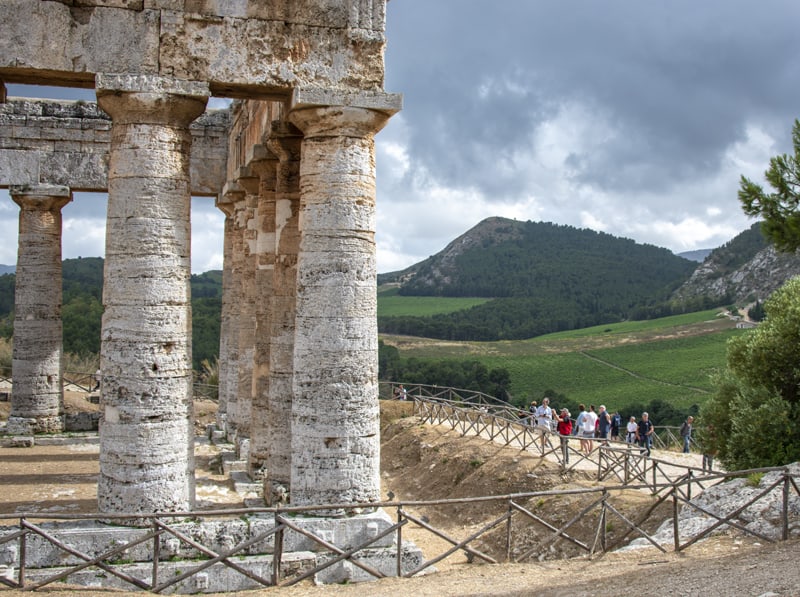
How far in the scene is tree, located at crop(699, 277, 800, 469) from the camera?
644 inches

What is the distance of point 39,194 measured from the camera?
73.8ft

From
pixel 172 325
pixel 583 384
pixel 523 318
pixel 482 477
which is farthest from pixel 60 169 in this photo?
pixel 523 318

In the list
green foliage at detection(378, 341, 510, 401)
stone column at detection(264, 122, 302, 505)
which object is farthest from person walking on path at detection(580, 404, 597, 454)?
green foliage at detection(378, 341, 510, 401)

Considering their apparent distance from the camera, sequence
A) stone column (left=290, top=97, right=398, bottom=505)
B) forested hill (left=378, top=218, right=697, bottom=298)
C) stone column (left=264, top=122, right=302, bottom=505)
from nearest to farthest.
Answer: stone column (left=290, top=97, right=398, bottom=505), stone column (left=264, top=122, right=302, bottom=505), forested hill (left=378, top=218, right=697, bottom=298)

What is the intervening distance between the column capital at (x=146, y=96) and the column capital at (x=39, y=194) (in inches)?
480

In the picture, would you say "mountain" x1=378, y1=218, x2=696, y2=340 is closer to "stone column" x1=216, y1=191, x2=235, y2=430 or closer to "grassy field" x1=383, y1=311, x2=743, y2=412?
"grassy field" x1=383, y1=311, x2=743, y2=412

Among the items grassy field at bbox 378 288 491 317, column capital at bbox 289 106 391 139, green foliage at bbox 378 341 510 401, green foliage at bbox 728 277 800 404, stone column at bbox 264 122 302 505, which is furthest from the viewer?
grassy field at bbox 378 288 491 317

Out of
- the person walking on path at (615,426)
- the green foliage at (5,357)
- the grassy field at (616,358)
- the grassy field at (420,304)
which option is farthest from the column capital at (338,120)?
the grassy field at (420,304)

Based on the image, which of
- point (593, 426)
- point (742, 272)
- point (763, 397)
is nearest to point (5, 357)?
point (593, 426)

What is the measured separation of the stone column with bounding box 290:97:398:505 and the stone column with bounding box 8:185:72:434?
13.6m

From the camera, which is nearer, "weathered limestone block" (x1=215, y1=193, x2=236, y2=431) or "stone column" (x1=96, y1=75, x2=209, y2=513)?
"stone column" (x1=96, y1=75, x2=209, y2=513)

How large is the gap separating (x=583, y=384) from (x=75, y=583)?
177ft

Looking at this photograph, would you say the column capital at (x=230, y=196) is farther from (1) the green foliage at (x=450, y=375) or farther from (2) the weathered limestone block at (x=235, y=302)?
(1) the green foliage at (x=450, y=375)

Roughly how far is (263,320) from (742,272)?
310 ft
